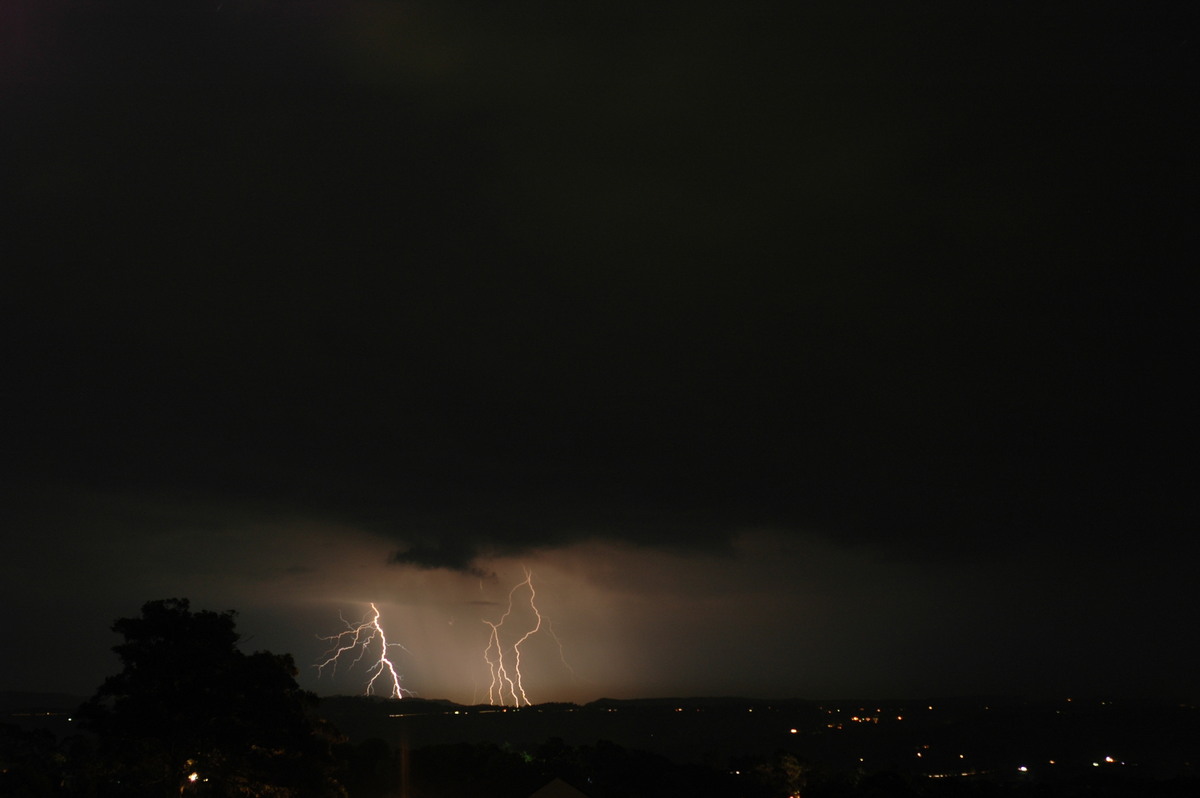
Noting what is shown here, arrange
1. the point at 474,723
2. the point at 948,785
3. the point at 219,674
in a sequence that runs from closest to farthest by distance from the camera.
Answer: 1. the point at 219,674
2. the point at 948,785
3. the point at 474,723

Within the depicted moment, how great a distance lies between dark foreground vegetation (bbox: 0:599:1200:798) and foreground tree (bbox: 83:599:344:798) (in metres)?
0.02

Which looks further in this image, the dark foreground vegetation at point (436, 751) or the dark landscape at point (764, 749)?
the dark landscape at point (764, 749)

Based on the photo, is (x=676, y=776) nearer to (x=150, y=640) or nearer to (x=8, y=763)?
(x=8, y=763)

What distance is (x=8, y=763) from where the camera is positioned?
83.6 ft

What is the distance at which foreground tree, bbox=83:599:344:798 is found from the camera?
14.5 m

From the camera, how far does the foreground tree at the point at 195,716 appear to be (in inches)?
571

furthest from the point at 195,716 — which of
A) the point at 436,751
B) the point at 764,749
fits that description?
the point at 764,749

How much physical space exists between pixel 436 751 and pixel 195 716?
3253 cm

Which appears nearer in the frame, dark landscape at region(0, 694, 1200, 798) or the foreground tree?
the foreground tree

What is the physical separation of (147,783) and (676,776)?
34316mm

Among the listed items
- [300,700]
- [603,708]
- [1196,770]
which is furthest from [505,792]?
[603,708]

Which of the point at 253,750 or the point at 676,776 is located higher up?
the point at 253,750

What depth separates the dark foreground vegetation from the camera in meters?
14.8

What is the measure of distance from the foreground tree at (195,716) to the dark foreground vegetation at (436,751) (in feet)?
0.08
